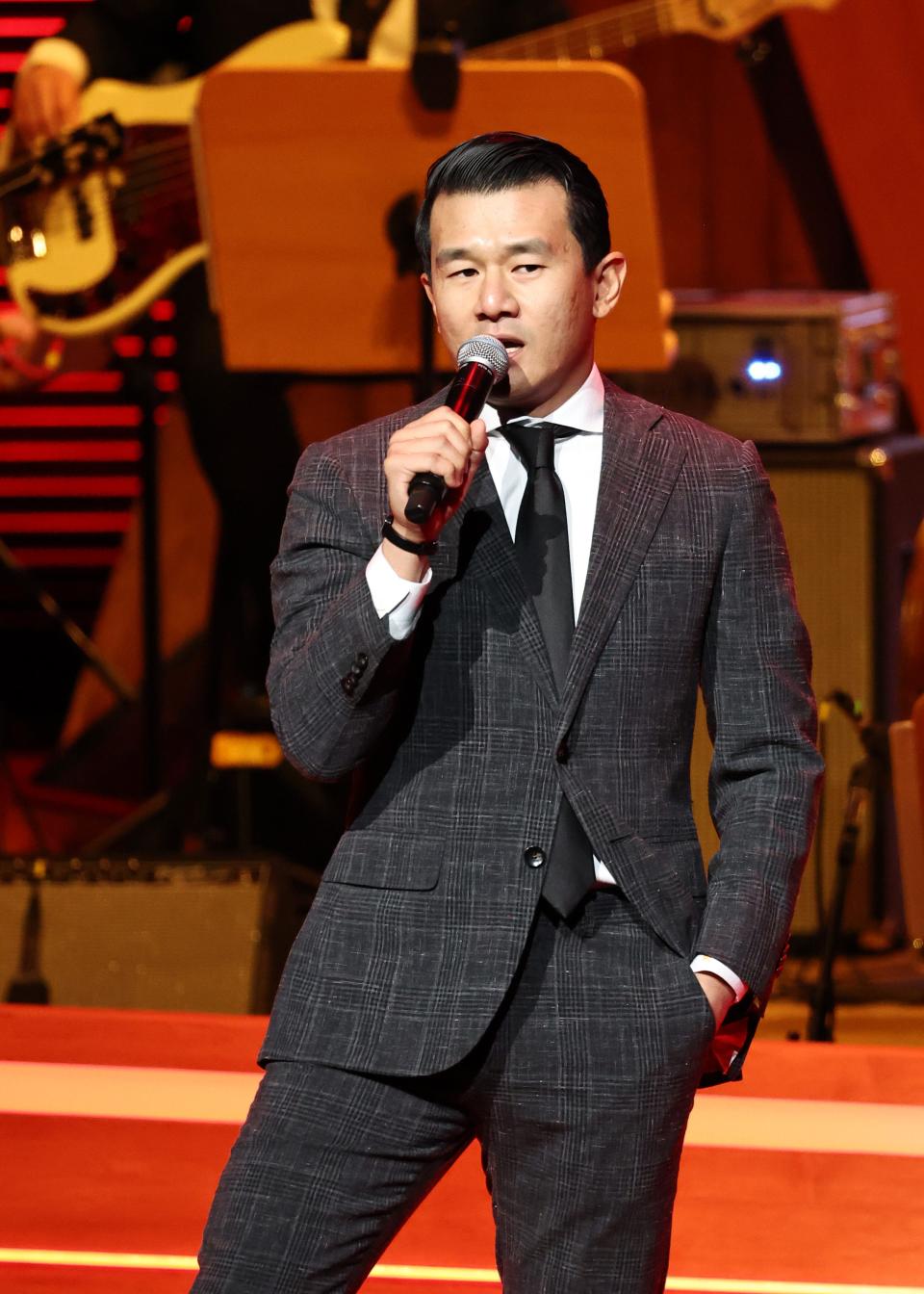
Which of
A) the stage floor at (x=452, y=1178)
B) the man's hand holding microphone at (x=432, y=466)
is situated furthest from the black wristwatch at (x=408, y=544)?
the stage floor at (x=452, y=1178)

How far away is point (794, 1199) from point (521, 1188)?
0.94 metres

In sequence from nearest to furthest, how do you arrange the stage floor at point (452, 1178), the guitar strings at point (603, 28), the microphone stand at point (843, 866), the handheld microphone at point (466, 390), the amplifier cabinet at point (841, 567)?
1. the handheld microphone at point (466, 390)
2. the stage floor at point (452, 1178)
3. the microphone stand at point (843, 866)
4. the amplifier cabinet at point (841, 567)
5. the guitar strings at point (603, 28)

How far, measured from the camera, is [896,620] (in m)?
3.63

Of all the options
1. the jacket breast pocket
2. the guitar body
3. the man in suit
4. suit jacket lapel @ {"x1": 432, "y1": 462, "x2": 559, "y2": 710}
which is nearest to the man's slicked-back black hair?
the man in suit

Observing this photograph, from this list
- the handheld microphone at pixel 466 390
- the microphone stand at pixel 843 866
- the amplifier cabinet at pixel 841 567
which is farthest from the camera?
the amplifier cabinet at pixel 841 567

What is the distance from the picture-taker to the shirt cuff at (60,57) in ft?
12.4

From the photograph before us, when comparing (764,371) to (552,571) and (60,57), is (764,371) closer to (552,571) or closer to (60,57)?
(60,57)

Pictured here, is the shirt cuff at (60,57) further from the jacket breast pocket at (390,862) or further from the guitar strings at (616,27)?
the jacket breast pocket at (390,862)

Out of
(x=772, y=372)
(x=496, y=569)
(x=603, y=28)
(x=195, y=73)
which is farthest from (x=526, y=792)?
(x=195, y=73)

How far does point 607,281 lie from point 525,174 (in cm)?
12

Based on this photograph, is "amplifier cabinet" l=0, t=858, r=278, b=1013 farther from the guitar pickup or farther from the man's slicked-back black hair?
the man's slicked-back black hair

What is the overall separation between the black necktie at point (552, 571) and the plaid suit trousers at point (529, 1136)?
0.12 ft

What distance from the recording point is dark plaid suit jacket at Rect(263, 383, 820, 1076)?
139 cm

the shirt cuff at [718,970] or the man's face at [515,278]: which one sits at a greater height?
the man's face at [515,278]
